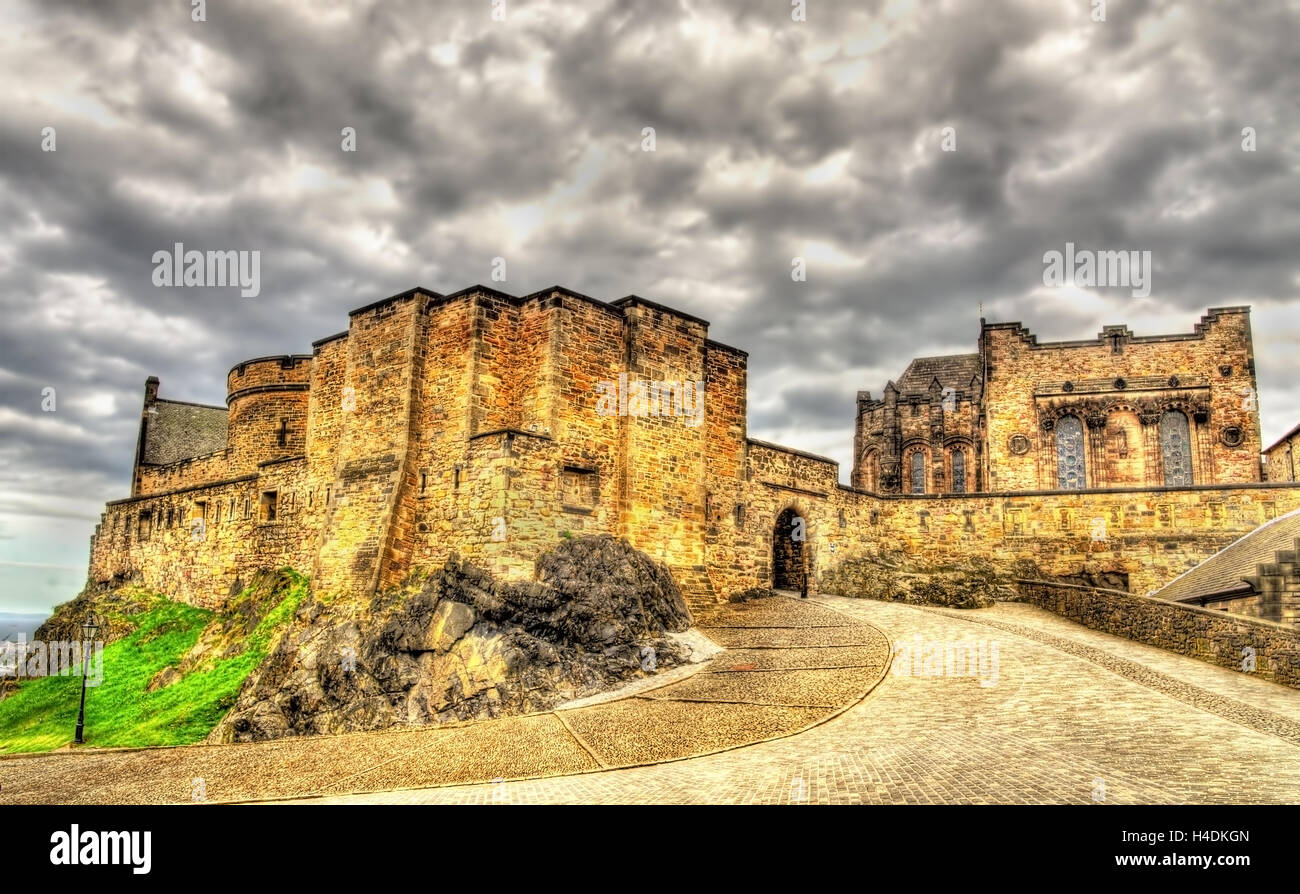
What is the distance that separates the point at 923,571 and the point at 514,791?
60.1 ft

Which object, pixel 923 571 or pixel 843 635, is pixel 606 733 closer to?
pixel 843 635

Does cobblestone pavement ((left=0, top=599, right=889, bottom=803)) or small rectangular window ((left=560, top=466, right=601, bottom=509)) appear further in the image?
small rectangular window ((left=560, top=466, right=601, bottom=509))

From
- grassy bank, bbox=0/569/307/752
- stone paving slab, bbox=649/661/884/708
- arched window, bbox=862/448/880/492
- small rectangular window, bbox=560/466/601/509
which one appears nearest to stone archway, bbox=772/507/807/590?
small rectangular window, bbox=560/466/601/509

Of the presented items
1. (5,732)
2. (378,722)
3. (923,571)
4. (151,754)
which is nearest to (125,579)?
(5,732)

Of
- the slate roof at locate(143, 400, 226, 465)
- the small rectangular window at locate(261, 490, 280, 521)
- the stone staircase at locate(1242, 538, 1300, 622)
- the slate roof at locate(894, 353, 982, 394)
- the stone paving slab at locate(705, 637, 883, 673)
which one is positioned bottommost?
the stone paving slab at locate(705, 637, 883, 673)

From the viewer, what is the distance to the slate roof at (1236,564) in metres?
17.6

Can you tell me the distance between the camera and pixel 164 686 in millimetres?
20188

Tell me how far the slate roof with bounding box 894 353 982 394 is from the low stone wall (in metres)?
22.4

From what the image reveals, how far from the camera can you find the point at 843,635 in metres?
17.4

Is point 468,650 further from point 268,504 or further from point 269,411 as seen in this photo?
point 269,411

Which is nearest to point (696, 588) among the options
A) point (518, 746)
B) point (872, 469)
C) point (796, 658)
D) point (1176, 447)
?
point (796, 658)

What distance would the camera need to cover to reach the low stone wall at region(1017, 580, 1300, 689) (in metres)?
13.8

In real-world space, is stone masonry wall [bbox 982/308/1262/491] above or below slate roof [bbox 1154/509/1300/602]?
above

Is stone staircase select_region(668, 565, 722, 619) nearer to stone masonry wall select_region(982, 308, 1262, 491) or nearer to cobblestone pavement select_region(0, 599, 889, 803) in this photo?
cobblestone pavement select_region(0, 599, 889, 803)
